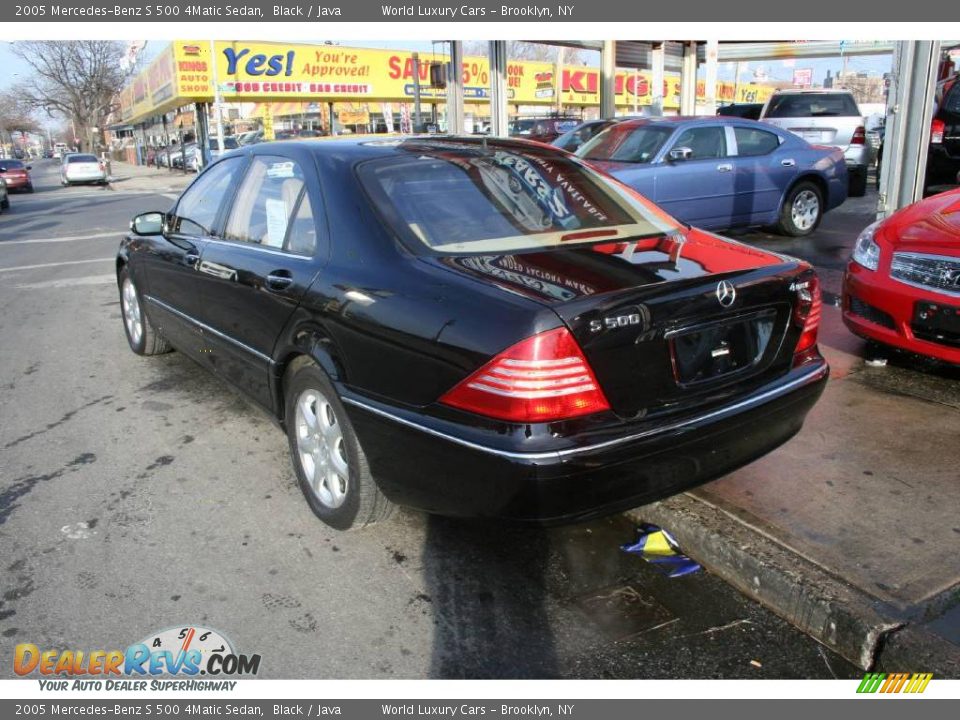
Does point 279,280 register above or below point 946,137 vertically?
below

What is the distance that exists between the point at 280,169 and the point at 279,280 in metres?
0.67

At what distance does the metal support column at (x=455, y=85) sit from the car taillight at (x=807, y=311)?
32.1 feet

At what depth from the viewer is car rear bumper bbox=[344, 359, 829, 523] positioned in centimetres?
243

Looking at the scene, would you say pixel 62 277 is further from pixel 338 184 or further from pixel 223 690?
pixel 223 690

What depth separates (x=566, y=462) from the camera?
2.40m

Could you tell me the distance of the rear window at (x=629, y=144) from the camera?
933cm

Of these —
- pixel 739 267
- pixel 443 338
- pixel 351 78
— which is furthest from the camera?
pixel 351 78

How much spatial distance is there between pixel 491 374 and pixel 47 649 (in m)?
1.74

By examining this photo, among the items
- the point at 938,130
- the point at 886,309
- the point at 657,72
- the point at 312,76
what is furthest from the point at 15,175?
the point at 886,309

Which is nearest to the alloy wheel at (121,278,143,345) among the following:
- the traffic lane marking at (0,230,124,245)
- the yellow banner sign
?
the traffic lane marking at (0,230,124,245)

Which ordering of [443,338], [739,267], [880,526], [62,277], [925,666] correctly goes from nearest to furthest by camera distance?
1. [925,666]
2. [443,338]
3. [739,267]
4. [880,526]
5. [62,277]

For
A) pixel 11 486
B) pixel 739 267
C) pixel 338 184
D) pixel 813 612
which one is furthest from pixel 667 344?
pixel 11 486

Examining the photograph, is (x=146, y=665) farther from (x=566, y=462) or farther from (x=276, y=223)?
(x=276, y=223)

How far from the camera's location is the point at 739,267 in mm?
2883
